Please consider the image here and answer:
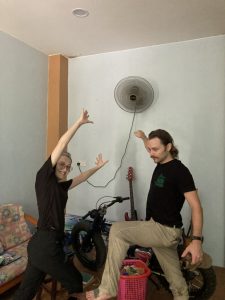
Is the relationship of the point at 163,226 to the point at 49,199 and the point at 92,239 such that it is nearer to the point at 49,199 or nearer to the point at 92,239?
the point at 49,199

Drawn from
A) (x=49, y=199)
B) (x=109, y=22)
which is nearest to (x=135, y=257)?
(x=49, y=199)

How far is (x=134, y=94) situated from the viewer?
10.8 ft

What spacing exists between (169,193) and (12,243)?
5.66 feet

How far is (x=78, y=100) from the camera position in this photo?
3.81 meters

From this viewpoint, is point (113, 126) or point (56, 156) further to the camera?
point (113, 126)

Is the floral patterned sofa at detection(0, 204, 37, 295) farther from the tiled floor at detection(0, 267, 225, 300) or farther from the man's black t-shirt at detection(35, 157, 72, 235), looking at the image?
the man's black t-shirt at detection(35, 157, 72, 235)

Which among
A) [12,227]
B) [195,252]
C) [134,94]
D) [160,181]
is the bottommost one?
[12,227]

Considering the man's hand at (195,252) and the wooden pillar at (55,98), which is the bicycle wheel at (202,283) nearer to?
the man's hand at (195,252)

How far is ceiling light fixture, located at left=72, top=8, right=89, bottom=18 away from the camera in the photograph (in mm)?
2573

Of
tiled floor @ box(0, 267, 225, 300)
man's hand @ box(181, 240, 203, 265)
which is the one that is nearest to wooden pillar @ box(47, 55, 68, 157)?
tiled floor @ box(0, 267, 225, 300)

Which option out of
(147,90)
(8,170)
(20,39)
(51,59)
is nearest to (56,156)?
(8,170)

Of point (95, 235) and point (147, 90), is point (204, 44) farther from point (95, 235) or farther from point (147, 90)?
point (95, 235)

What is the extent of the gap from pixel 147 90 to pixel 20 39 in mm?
1600

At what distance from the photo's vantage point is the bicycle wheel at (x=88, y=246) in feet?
8.53
